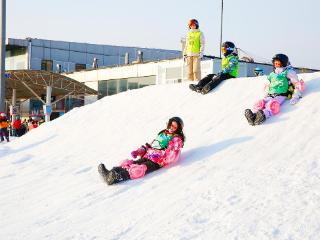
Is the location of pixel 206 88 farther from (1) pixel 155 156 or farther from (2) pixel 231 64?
(1) pixel 155 156

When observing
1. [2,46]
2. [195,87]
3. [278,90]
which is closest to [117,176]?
[278,90]

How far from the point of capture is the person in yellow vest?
12.1m

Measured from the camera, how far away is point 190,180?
251 inches

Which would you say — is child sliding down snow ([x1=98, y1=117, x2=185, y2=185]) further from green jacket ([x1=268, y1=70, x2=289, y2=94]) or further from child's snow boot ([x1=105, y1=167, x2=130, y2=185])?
green jacket ([x1=268, y1=70, x2=289, y2=94])

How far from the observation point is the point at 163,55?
49.0 m

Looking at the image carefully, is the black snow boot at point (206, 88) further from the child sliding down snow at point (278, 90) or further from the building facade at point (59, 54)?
the building facade at point (59, 54)

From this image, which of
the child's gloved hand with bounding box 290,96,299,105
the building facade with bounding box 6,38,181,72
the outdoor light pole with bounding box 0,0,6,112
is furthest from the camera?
the building facade with bounding box 6,38,181,72

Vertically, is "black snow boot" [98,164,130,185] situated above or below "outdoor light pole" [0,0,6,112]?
below

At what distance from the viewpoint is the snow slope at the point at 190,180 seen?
498cm

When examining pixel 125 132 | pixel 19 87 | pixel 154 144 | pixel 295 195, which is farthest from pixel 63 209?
pixel 19 87

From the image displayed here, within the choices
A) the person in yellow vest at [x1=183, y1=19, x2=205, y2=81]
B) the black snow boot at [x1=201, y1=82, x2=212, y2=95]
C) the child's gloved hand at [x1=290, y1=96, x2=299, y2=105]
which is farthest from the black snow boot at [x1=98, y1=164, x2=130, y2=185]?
the person in yellow vest at [x1=183, y1=19, x2=205, y2=81]

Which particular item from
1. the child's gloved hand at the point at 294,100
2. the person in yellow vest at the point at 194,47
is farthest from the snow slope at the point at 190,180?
the person in yellow vest at the point at 194,47

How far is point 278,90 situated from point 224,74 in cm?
245

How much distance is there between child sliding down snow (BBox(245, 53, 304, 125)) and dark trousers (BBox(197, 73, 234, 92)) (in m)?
1.85
